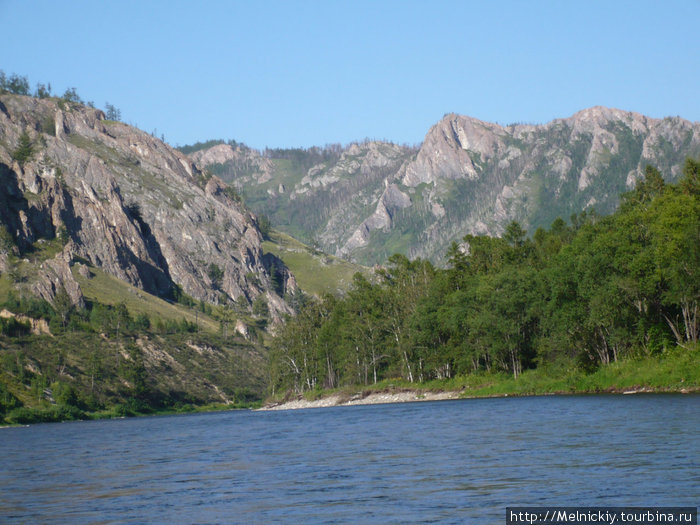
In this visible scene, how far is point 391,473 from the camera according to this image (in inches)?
1309

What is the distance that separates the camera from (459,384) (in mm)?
110312

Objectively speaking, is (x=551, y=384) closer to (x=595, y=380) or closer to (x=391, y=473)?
(x=595, y=380)

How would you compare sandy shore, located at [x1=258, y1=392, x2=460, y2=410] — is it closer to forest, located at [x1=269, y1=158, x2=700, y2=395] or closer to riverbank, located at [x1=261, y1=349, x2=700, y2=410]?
riverbank, located at [x1=261, y1=349, x2=700, y2=410]

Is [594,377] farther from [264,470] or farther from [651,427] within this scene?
[264,470]

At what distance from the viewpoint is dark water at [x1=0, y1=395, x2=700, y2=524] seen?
974 inches

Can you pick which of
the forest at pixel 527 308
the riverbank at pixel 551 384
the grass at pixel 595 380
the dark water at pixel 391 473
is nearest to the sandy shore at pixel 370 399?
the riverbank at pixel 551 384

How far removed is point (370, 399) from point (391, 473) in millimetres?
93475

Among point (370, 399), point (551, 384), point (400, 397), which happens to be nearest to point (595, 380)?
point (551, 384)

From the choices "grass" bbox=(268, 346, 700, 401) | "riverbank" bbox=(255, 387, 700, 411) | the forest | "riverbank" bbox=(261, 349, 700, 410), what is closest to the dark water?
"grass" bbox=(268, 346, 700, 401)

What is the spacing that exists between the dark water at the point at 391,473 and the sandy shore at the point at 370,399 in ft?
172

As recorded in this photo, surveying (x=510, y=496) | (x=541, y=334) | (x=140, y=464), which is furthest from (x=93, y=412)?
(x=510, y=496)

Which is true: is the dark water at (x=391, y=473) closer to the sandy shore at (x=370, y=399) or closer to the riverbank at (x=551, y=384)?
the riverbank at (x=551, y=384)

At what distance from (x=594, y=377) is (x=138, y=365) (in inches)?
5594

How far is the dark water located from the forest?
20617mm
